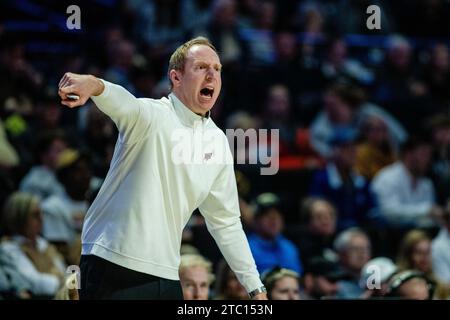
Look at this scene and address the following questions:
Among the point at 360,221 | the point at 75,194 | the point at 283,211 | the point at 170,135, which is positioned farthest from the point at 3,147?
the point at 170,135

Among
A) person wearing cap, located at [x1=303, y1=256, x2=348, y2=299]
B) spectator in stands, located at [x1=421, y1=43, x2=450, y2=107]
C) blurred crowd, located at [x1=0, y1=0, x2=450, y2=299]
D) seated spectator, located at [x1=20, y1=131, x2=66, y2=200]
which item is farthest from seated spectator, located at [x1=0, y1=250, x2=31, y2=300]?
spectator in stands, located at [x1=421, y1=43, x2=450, y2=107]

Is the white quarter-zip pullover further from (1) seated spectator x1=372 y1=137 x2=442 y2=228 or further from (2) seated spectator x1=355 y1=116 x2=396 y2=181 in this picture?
(2) seated spectator x1=355 y1=116 x2=396 y2=181

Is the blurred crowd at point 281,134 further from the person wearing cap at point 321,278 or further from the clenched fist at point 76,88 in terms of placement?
the clenched fist at point 76,88

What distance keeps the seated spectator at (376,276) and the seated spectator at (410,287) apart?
0.10 m

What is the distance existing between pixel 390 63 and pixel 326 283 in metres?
4.14

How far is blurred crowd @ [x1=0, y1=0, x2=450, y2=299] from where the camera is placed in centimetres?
728

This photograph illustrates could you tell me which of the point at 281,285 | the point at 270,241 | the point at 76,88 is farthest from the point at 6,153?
the point at 76,88

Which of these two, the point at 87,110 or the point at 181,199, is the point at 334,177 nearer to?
the point at 87,110

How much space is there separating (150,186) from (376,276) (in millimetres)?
2469

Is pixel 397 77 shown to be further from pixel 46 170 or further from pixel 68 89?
pixel 68 89

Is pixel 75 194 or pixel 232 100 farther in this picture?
pixel 232 100

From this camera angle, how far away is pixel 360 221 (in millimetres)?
9023

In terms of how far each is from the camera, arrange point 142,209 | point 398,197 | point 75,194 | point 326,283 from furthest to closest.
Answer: point 398,197, point 75,194, point 326,283, point 142,209

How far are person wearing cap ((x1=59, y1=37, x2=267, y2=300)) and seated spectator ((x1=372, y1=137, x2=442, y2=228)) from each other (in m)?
4.68
